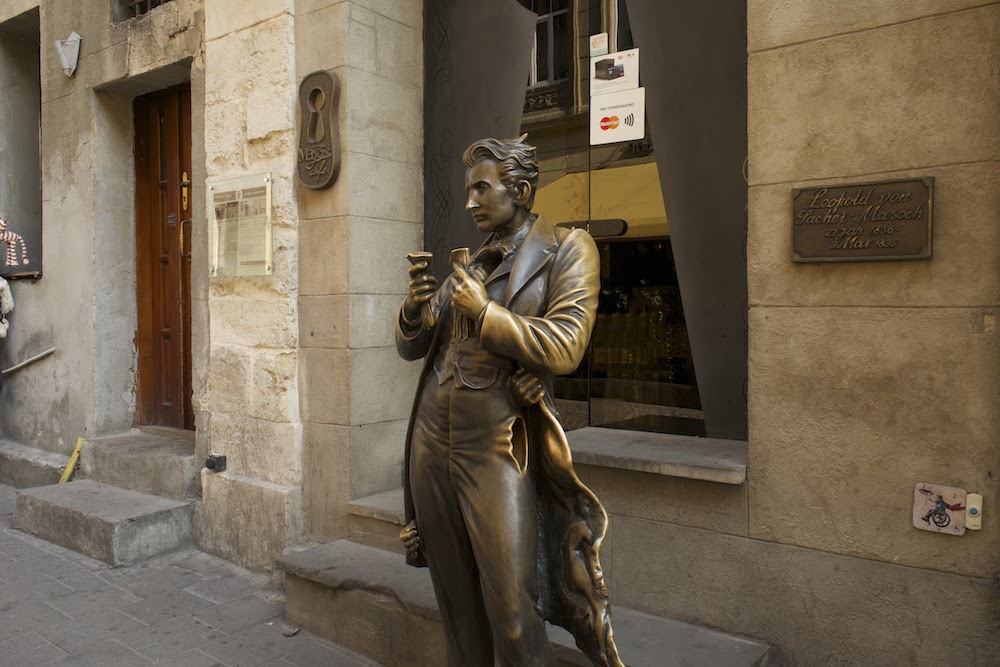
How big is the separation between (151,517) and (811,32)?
16.0ft

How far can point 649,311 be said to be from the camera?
4484 mm

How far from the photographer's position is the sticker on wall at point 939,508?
9.38ft

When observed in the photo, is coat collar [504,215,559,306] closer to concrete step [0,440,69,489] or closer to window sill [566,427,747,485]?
window sill [566,427,747,485]

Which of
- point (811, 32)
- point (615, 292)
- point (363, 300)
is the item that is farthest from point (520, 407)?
point (363, 300)

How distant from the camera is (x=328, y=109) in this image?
4.86 m

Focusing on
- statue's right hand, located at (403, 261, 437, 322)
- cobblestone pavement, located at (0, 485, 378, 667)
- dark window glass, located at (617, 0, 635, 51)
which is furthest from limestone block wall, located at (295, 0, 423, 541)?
statue's right hand, located at (403, 261, 437, 322)

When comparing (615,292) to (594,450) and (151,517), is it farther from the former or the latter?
(151,517)

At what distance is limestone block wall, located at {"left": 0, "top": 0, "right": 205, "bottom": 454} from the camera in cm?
660

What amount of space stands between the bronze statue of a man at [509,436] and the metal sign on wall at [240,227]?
2.82 metres

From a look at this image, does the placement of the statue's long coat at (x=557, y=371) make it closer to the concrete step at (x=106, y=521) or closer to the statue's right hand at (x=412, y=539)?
the statue's right hand at (x=412, y=539)

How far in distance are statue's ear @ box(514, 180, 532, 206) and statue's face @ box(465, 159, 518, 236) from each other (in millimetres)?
21

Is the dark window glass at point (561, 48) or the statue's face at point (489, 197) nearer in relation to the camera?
the statue's face at point (489, 197)

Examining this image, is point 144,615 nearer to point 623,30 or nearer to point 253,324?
point 253,324

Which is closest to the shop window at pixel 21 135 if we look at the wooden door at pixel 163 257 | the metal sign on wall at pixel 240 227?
the wooden door at pixel 163 257
